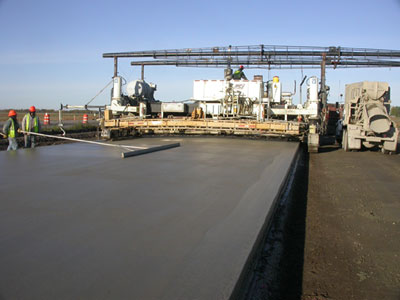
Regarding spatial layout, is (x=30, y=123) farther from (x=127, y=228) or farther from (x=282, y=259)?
(x=282, y=259)

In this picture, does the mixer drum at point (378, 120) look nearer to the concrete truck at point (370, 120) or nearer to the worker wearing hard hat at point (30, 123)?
the concrete truck at point (370, 120)

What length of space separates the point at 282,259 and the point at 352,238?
109cm

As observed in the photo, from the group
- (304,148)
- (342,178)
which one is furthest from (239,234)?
(304,148)

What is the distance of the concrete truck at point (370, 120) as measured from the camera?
12953 mm

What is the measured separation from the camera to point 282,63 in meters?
30.5

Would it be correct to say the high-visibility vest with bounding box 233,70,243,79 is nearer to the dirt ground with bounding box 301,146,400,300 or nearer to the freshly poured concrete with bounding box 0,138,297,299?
the dirt ground with bounding box 301,146,400,300

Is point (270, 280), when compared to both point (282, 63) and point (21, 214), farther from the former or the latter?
point (282, 63)

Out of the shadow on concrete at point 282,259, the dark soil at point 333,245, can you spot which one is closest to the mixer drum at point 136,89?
the dark soil at point 333,245

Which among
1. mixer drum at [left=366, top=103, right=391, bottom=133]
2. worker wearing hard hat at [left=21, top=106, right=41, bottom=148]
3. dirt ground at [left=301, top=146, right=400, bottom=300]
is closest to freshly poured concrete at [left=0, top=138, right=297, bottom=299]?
dirt ground at [left=301, top=146, right=400, bottom=300]

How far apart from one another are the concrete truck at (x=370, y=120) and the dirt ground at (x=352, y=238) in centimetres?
508

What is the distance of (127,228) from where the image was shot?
135 inches

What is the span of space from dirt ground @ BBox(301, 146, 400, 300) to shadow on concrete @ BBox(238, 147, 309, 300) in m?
0.09

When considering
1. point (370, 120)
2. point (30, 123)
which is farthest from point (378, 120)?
point (30, 123)

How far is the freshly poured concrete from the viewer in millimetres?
2420
